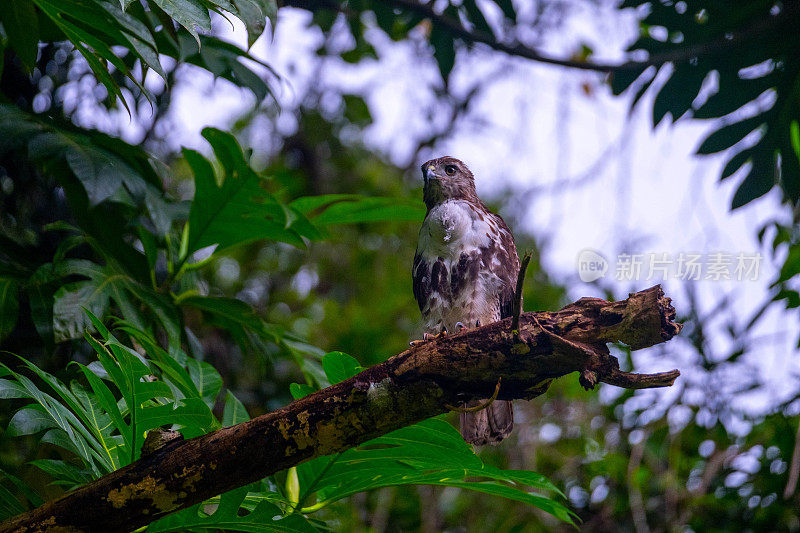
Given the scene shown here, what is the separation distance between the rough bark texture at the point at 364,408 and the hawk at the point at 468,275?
485 mm

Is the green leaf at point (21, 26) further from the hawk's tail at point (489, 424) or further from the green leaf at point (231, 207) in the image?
the hawk's tail at point (489, 424)

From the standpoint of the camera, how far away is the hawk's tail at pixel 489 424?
7.11 ft

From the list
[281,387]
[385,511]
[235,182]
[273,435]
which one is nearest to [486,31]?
[235,182]

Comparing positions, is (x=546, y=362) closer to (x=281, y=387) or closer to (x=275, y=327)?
(x=275, y=327)

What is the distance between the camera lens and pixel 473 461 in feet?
6.33

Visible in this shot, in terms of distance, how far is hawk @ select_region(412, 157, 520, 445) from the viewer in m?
2.17

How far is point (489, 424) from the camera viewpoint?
219 cm

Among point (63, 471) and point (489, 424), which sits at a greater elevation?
point (489, 424)

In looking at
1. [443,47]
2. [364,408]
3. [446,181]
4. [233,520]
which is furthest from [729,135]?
[233,520]

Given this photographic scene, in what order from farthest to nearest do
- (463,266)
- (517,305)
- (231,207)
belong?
(231,207)
(463,266)
(517,305)

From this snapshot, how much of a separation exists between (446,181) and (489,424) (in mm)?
801

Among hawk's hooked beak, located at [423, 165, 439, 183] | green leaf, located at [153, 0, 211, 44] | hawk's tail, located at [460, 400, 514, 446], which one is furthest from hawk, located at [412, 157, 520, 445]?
green leaf, located at [153, 0, 211, 44]

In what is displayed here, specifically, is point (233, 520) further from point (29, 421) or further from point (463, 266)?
point (463, 266)

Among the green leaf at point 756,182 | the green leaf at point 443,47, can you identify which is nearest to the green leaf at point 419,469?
the green leaf at point 756,182
